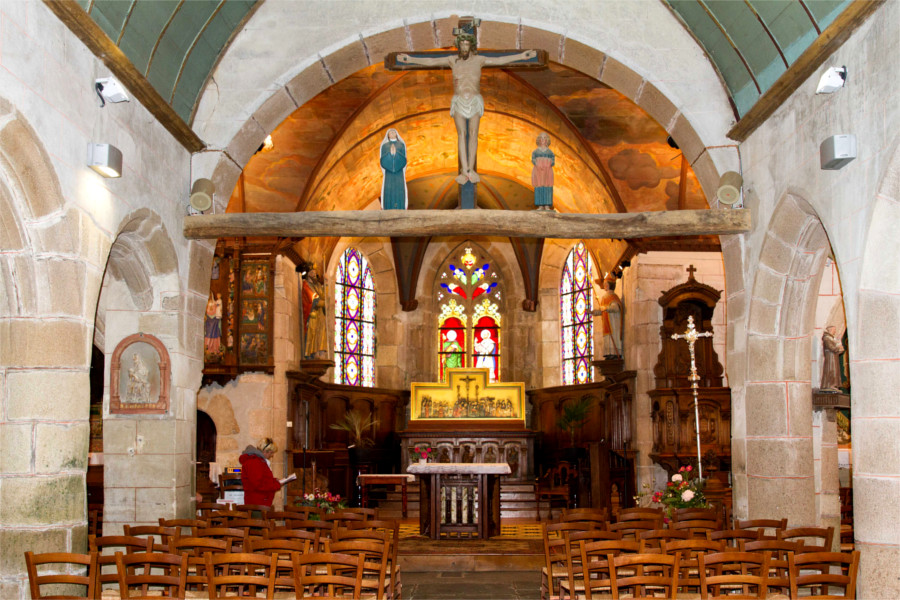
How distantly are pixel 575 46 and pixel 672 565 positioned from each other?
605 centimetres

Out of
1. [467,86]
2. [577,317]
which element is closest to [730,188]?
[467,86]

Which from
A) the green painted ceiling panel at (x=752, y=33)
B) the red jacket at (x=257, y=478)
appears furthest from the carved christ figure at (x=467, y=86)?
the red jacket at (x=257, y=478)

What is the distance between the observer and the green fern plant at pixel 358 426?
1811 centimetres

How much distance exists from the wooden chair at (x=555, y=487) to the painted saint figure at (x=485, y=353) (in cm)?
479

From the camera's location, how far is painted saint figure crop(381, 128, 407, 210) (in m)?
9.25

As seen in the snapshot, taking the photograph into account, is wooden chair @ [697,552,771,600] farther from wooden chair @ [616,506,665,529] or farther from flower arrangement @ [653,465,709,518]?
flower arrangement @ [653,465,709,518]

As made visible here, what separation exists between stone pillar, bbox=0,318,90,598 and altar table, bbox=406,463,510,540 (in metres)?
5.00

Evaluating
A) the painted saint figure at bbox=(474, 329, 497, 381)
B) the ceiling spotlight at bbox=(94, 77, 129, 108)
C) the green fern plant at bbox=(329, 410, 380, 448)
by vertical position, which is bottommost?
the green fern plant at bbox=(329, 410, 380, 448)

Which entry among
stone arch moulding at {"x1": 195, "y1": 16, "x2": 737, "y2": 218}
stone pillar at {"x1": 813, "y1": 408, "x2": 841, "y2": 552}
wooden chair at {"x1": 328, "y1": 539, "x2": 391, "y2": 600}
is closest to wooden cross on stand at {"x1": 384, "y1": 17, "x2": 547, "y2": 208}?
stone arch moulding at {"x1": 195, "y1": 16, "x2": 737, "y2": 218}

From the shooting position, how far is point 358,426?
60.3 feet

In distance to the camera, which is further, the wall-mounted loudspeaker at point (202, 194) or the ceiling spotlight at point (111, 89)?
the wall-mounted loudspeaker at point (202, 194)

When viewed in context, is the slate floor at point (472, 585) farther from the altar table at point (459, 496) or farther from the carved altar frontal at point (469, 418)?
the carved altar frontal at point (469, 418)

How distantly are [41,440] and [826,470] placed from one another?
25.3ft

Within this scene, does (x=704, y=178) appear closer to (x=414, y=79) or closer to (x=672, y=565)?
(x=672, y=565)
